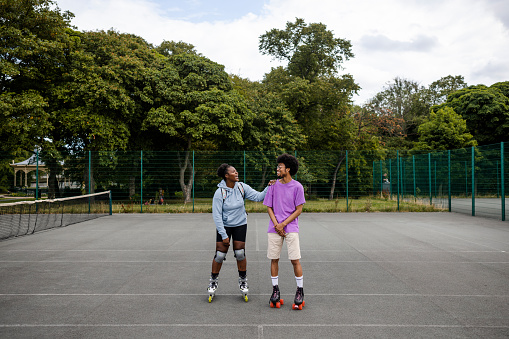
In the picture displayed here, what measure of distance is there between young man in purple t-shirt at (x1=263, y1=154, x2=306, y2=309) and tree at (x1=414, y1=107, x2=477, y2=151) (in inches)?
1253

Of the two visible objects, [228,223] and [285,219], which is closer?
[285,219]

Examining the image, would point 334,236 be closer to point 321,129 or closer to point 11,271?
point 11,271

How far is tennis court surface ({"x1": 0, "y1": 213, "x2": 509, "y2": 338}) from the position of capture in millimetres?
3895

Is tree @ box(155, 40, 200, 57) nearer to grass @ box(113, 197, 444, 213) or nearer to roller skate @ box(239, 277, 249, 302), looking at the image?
grass @ box(113, 197, 444, 213)

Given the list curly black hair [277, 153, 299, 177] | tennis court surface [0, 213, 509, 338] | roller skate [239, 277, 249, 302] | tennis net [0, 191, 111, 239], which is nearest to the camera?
tennis court surface [0, 213, 509, 338]

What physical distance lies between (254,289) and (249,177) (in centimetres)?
1347

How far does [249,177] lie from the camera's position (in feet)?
61.5

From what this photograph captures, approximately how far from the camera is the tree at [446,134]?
108ft

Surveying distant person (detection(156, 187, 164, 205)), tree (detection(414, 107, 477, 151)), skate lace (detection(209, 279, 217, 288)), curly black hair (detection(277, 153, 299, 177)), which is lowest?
skate lace (detection(209, 279, 217, 288))

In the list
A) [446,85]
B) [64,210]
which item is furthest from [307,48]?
[446,85]

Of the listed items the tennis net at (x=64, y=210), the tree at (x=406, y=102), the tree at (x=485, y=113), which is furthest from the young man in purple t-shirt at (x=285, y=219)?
the tree at (x=406, y=102)

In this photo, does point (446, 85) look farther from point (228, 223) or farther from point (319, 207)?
point (228, 223)

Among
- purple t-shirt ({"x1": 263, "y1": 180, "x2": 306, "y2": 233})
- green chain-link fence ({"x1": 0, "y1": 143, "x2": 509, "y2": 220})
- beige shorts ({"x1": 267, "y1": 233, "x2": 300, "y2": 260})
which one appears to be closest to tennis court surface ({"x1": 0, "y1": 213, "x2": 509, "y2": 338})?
beige shorts ({"x1": 267, "y1": 233, "x2": 300, "y2": 260})

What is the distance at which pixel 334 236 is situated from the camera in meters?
10.2
